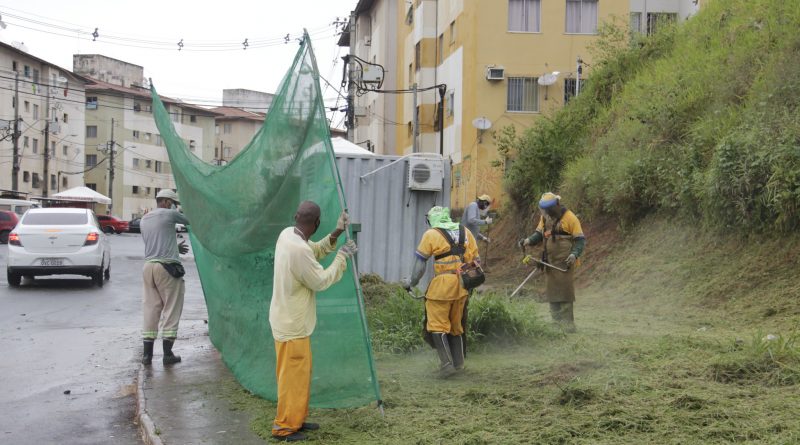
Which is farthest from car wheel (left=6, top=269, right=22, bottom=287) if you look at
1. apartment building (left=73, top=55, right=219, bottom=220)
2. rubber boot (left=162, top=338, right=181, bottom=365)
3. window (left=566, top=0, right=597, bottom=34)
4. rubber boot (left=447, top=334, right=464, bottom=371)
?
apartment building (left=73, top=55, right=219, bottom=220)

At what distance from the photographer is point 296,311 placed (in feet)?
18.6

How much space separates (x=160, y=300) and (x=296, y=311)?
3912 millimetres

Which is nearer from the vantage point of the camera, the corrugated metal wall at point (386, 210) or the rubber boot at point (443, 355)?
the rubber boot at point (443, 355)

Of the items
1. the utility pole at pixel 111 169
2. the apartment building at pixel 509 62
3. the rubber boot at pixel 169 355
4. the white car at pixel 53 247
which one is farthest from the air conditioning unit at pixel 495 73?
the utility pole at pixel 111 169

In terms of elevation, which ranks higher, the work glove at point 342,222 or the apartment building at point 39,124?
the apartment building at point 39,124

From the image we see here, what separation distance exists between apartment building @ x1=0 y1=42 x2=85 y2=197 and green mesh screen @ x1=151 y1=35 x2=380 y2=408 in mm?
51078

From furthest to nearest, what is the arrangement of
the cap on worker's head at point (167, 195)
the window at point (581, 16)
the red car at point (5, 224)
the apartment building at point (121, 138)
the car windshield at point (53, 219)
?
1. the apartment building at point (121, 138)
2. the red car at point (5, 224)
3. the window at point (581, 16)
4. the car windshield at point (53, 219)
5. the cap on worker's head at point (167, 195)

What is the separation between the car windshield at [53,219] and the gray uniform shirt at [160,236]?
33.5 ft

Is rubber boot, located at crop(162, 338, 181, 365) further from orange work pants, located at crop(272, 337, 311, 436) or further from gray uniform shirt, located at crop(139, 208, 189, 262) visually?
orange work pants, located at crop(272, 337, 311, 436)

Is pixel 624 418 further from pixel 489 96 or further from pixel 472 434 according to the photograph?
pixel 489 96

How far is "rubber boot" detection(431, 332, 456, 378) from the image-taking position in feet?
24.3

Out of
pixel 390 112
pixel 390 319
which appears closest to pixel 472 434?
pixel 390 319

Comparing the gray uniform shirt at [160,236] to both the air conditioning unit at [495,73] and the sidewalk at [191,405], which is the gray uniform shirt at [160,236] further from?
the air conditioning unit at [495,73]

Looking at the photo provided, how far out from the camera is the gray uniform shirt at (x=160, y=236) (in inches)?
355
